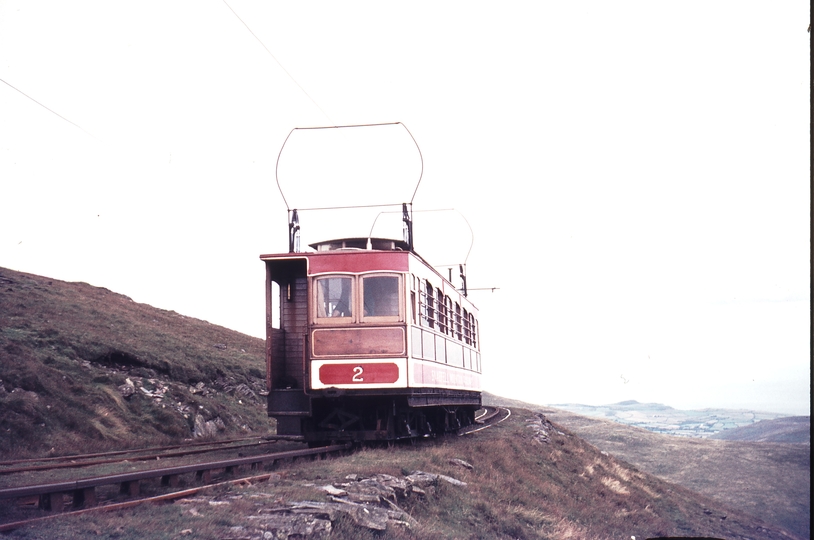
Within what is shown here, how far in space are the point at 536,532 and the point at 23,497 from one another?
6.44 m

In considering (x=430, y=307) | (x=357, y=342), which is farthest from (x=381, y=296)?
(x=430, y=307)

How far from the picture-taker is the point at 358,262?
46.4 feet

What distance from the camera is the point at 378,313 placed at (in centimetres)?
1390

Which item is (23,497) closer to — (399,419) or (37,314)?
(399,419)

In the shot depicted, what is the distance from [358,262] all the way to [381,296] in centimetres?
79

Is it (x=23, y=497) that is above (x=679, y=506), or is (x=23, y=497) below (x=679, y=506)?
above

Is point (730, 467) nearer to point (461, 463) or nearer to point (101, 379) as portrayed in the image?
point (461, 463)

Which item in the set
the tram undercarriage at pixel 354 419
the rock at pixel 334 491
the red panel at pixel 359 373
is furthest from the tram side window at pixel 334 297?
the rock at pixel 334 491

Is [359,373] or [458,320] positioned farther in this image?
[458,320]

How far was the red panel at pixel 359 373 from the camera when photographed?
1354cm

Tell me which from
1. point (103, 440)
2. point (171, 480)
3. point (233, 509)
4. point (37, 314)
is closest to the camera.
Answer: point (233, 509)

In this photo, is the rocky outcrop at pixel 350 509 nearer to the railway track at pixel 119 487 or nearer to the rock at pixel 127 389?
the railway track at pixel 119 487

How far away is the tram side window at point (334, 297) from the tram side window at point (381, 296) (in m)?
0.32

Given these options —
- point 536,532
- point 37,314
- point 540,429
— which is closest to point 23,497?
point 536,532
